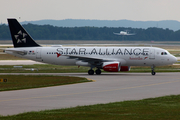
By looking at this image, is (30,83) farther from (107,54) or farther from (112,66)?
(107,54)

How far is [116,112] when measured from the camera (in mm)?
16938

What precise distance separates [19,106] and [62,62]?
27.6m

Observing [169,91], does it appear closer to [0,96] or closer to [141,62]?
[0,96]

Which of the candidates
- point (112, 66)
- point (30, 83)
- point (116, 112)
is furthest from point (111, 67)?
point (116, 112)

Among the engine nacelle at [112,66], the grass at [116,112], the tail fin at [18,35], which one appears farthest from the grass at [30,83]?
the tail fin at [18,35]

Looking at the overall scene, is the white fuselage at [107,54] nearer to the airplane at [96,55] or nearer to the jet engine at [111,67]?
the airplane at [96,55]

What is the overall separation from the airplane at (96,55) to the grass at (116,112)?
940 inches

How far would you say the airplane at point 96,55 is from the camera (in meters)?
44.4

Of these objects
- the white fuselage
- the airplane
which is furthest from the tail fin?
the white fuselage

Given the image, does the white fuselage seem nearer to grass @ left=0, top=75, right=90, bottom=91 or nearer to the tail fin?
the tail fin

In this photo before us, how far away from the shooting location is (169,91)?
26.5 meters

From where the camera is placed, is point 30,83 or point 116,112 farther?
point 30,83

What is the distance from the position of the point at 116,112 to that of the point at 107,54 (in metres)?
28.7

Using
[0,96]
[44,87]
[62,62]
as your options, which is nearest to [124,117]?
[0,96]
